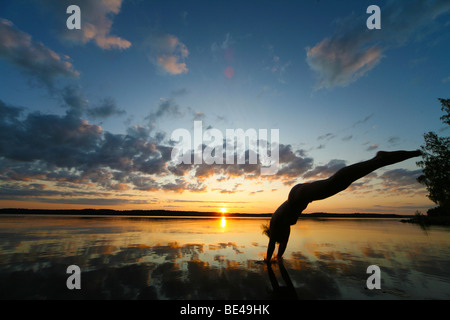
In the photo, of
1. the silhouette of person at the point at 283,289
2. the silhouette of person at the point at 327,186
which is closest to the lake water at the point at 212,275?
the silhouette of person at the point at 283,289

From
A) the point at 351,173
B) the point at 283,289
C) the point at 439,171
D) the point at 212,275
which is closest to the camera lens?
the point at 283,289

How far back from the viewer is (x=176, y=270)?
6.93 meters

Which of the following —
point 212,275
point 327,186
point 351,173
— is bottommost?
point 212,275

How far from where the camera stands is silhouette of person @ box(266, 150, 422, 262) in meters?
6.26

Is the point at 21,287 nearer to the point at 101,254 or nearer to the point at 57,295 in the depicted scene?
the point at 57,295

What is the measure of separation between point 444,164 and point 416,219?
36200mm

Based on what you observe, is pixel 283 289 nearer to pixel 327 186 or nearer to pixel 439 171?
pixel 327 186

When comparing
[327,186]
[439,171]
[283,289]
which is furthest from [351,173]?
[439,171]

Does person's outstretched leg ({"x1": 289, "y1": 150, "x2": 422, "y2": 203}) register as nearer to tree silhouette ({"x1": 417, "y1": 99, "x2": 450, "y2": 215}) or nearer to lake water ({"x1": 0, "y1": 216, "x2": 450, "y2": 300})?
Answer: lake water ({"x1": 0, "y1": 216, "x2": 450, "y2": 300})

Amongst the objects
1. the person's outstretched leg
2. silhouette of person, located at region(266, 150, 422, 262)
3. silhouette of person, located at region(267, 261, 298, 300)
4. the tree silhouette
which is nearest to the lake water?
silhouette of person, located at region(267, 261, 298, 300)

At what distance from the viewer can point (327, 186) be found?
6.50m

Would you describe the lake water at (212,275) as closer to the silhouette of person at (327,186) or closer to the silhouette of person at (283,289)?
the silhouette of person at (283,289)
